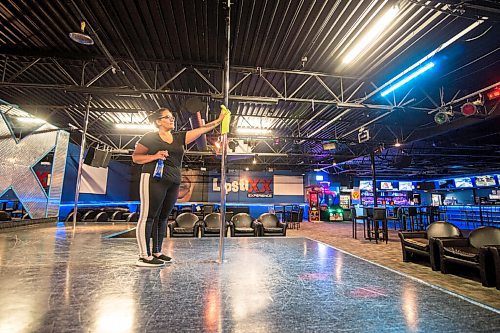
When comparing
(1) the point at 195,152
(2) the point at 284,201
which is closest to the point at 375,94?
(1) the point at 195,152

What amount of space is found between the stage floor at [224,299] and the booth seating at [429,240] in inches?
120

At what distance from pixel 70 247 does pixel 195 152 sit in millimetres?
9378

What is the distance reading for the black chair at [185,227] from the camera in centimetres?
616

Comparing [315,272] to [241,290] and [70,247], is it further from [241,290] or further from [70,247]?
[70,247]

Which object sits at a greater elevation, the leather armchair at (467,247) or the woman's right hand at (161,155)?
Answer: the woman's right hand at (161,155)

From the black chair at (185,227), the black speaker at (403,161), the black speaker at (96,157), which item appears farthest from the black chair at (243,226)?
the black speaker at (403,161)

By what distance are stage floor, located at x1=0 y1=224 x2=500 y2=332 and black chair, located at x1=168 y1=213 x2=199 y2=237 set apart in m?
3.98

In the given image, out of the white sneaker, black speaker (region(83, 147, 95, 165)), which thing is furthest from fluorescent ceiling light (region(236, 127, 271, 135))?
the white sneaker

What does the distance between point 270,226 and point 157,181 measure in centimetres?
535

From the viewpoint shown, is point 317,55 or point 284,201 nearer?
point 317,55

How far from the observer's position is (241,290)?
150 centimetres

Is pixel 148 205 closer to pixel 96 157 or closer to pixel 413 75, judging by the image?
pixel 413 75

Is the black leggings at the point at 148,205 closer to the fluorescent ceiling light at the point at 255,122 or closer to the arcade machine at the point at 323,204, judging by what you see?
the fluorescent ceiling light at the point at 255,122

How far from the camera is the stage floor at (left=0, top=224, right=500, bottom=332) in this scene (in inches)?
42.6
